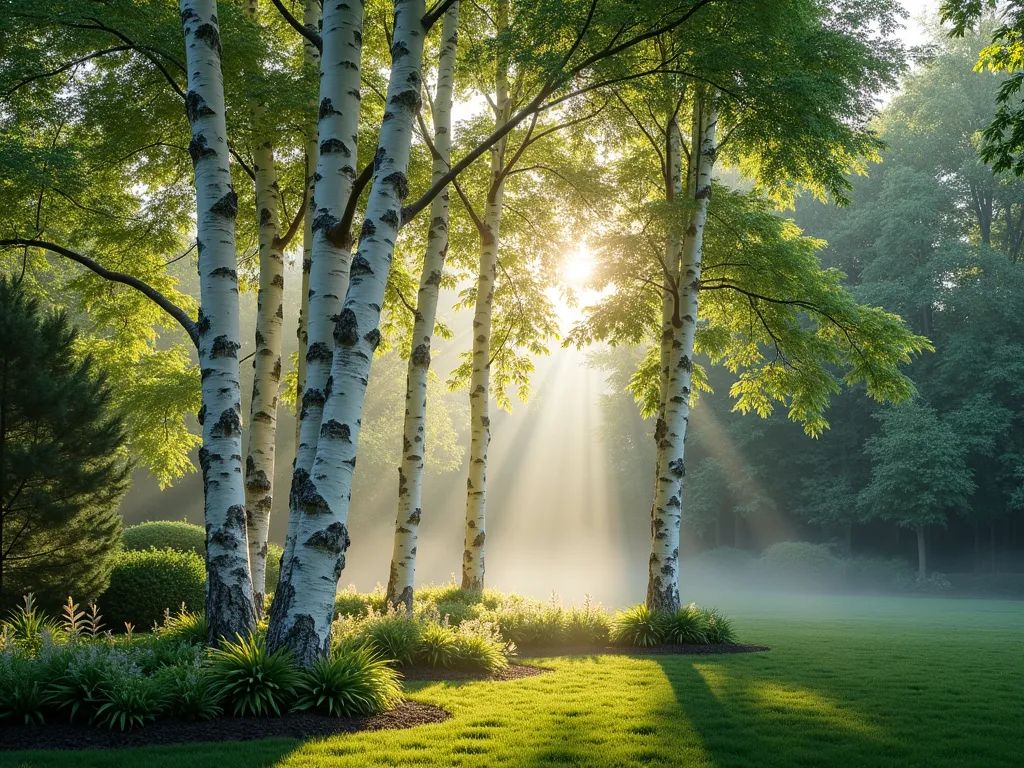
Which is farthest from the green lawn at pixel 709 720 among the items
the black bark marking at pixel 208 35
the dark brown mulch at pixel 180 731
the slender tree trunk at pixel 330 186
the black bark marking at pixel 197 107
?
the black bark marking at pixel 208 35

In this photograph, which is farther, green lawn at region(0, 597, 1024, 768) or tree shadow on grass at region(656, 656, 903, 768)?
tree shadow on grass at region(656, 656, 903, 768)

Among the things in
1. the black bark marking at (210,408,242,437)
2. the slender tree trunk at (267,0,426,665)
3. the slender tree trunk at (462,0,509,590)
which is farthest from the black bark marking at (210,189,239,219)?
the slender tree trunk at (462,0,509,590)

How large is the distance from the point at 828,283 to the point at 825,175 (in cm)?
340

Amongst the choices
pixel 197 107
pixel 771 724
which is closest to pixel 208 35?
Result: pixel 197 107

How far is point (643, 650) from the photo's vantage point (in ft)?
35.3

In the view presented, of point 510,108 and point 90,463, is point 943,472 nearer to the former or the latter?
point 510,108

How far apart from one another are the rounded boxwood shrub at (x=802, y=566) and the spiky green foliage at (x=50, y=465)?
3068 centimetres

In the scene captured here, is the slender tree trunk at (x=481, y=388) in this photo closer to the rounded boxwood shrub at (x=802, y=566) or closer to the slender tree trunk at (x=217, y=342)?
the slender tree trunk at (x=217, y=342)

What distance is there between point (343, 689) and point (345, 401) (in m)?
2.24

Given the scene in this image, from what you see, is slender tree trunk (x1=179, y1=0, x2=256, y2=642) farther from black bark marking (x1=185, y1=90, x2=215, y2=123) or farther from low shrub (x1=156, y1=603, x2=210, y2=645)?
low shrub (x1=156, y1=603, x2=210, y2=645)

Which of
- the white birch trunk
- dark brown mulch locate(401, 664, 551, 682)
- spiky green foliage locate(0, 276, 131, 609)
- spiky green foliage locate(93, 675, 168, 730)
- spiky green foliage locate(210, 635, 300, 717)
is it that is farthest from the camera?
the white birch trunk

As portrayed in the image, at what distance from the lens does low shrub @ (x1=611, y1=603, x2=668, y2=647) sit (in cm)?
1113

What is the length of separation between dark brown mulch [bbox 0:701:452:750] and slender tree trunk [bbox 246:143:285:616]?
4940 millimetres

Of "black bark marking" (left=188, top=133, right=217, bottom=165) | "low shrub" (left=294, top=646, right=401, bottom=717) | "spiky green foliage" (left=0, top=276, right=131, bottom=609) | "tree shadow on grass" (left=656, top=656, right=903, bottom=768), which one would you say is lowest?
"tree shadow on grass" (left=656, top=656, right=903, bottom=768)
